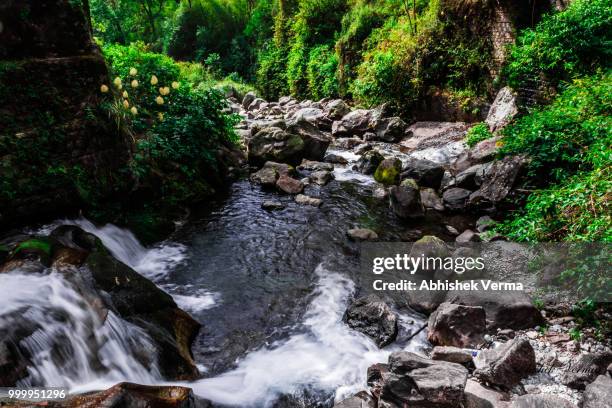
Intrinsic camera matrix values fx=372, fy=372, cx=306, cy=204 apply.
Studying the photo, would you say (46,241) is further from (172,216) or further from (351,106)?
(351,106)

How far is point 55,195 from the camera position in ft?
18.6

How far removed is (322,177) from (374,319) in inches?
236

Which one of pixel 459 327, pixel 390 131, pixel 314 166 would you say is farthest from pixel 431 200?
pixel 390 131

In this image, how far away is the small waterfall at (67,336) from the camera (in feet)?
11.0

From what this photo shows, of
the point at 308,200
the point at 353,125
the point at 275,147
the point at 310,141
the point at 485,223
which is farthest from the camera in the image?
the point at 353,125

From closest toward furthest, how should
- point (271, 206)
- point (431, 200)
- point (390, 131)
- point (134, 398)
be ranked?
point (134, 398) → point (431, 200) → point (271, 206) → point (390, 131)

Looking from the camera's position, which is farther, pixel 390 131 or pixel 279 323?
pixel 390 131

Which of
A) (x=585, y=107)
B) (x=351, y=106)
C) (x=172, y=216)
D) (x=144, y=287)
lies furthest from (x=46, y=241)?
(x=351, y=106)

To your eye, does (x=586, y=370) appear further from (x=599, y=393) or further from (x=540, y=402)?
(x=540, y=402)

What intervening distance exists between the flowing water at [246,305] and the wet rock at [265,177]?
1.20 m

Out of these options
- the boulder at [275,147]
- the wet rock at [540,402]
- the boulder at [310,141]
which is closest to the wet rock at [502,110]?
the boulder at [310,141]

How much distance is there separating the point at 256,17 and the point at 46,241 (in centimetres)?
3147

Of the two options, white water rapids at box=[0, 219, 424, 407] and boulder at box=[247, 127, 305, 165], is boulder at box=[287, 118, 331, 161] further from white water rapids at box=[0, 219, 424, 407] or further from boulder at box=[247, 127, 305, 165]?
white water rapids at box=[0, 219, 424, 407]

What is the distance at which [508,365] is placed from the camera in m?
3.63
